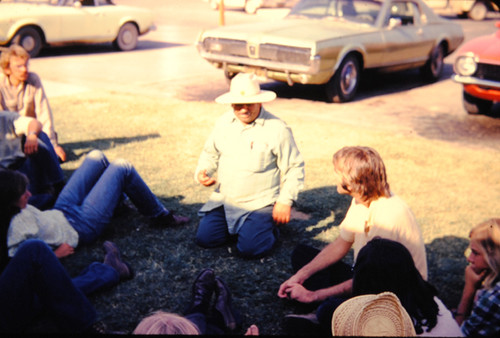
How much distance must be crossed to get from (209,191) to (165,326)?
3610 millimetres

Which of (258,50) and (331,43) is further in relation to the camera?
(258,50)

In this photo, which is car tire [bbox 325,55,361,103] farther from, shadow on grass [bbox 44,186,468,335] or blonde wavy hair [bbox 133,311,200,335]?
blonde wavy hair [bbox 133,311,200,335]

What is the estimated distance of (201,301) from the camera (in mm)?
3270

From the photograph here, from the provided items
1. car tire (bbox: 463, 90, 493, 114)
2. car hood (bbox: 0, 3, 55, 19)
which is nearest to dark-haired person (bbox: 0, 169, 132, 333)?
car tire (bbox: 463, 90, 493, 114)

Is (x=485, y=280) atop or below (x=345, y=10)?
below

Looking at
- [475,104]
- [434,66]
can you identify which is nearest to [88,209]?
[475,104]

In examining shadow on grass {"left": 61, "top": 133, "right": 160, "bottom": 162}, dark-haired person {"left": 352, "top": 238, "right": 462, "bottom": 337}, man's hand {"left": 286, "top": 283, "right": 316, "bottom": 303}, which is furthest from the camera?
shadow on grass {"left": 61, "top": 133, "right": 160, "bottom": 162}

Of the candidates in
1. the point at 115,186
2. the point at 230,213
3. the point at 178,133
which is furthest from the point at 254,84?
the point at 178,133

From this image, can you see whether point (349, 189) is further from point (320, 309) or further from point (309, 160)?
point (309, 160)

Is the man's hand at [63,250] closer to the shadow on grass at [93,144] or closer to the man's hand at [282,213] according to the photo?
the man's hand at [282,213]

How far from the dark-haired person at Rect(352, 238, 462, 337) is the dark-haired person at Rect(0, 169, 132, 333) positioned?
150 centimetres

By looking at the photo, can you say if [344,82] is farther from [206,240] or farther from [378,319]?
[378,319]

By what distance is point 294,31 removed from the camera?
8.79 metres

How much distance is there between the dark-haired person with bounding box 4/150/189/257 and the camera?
3578mm
